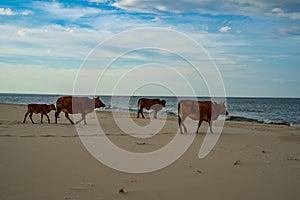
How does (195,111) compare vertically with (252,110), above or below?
above

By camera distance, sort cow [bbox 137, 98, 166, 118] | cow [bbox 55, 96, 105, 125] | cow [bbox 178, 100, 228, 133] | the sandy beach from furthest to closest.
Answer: cow [bbox 137, 98, 166, 118], cow [bbox 55, 96, 105, 125], cow [bbox 178, 100, 228, 133], the sandy beach

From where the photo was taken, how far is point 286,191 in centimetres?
570

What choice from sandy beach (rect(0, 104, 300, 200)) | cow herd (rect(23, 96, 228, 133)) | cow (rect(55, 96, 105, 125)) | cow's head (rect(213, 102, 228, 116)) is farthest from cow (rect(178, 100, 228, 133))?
cow (rect(55, 96, 105, 125))

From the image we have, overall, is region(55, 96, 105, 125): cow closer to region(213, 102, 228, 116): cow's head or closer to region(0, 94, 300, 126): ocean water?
region(0, 94, 300, 126): ocean water

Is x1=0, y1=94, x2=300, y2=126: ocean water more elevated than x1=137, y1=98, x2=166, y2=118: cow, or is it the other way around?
x1=137, y1=98, x2=166, y2=118: cow

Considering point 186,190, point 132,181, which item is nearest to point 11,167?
point 132,181

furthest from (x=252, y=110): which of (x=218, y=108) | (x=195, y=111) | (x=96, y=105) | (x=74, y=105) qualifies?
(x=195, y=111)

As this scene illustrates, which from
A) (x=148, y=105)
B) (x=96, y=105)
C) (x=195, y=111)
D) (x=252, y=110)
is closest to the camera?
(x=195, y=111)

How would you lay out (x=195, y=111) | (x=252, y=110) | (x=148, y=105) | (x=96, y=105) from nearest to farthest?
(x=195, y=111) → (x=96, y=105) → (x=148, y=105) → (x=252, y=110)

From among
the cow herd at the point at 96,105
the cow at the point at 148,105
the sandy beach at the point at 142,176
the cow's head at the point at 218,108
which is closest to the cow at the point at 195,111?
the cow herd at the point at 96,105

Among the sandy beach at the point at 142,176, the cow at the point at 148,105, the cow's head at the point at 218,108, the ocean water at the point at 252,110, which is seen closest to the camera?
the sandy beach at the point at 142,176

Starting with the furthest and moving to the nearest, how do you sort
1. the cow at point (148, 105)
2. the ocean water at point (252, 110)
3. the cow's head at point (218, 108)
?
the ocean water at point (252, 110) → the cow at point (148, 105) → the cow's head at point (218, 108)

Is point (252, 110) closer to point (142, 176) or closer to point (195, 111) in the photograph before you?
point (195, 111)

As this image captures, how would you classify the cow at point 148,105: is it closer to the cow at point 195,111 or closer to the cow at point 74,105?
the cow at point 74,105
